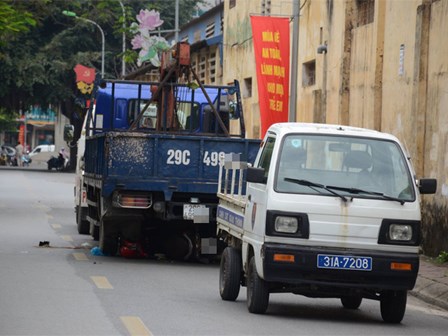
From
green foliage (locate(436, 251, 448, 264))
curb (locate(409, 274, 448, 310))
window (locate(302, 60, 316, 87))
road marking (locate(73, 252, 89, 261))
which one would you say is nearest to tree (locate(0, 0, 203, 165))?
window (locate(302, 60, 316, 87))

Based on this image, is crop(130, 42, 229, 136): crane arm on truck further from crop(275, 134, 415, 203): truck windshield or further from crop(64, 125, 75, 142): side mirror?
crop(275, 134, 415, 203): truck windshield

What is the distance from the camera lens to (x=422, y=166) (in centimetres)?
2031

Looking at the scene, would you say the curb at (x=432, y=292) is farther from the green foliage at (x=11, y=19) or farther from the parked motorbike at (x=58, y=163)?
the parked motorbike at (x=58, y=163)

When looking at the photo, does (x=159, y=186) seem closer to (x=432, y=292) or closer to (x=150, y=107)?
(x=150, y=107)

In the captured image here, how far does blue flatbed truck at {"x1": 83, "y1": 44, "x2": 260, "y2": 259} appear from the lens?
52.5 ft

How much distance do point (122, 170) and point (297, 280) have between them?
5.46 meters

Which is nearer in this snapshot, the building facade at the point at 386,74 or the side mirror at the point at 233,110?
the side mirror at the point at 233,110

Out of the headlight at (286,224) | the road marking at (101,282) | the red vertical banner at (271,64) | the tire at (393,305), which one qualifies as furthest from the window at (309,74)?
the headlight at (286,224)

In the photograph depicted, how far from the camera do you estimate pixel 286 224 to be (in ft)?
36.6

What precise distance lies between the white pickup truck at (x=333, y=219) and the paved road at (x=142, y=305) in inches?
15.9

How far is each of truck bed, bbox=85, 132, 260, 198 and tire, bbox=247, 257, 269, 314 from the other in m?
4.64

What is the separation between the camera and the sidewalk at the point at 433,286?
1425 cm

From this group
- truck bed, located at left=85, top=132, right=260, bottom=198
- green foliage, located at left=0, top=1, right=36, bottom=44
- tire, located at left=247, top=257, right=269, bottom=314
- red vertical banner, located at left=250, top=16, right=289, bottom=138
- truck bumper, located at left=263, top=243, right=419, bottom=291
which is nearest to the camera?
truck bumper, located at left=263, top=243, right=419, bottom=291

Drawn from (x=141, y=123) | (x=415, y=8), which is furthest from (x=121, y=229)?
(x=415, y=8)
